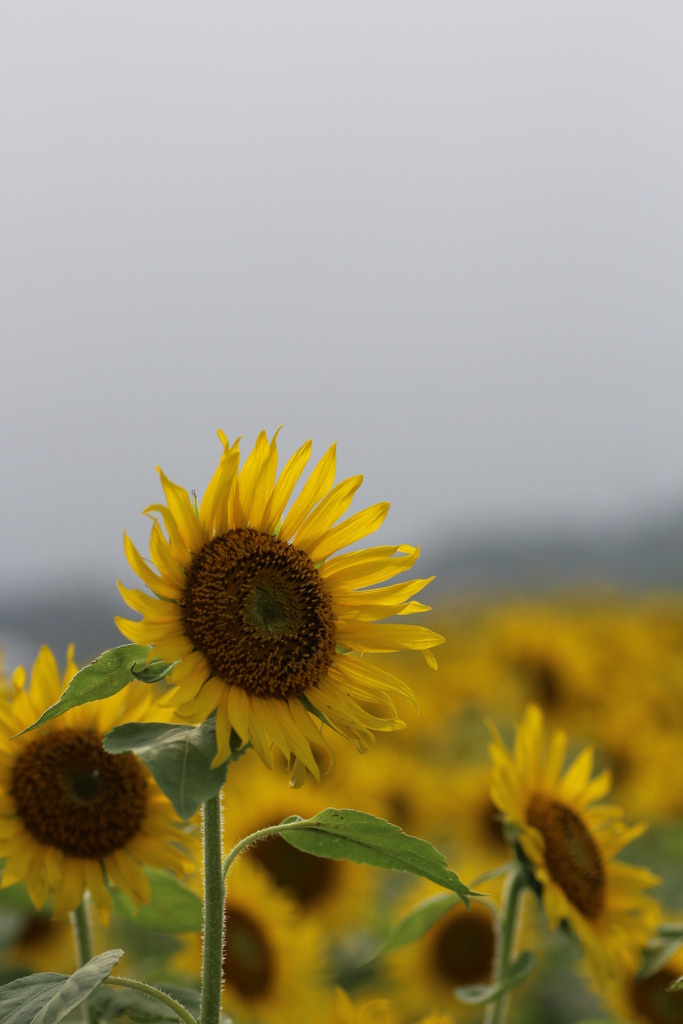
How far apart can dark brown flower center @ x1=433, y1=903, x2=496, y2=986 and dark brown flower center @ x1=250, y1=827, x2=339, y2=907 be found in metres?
0.28

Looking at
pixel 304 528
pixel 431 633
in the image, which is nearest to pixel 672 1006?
pixel 431 633

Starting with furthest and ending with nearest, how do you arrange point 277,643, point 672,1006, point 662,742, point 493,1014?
point 662,742
point 672,1006
point 493,1014
point 277,643

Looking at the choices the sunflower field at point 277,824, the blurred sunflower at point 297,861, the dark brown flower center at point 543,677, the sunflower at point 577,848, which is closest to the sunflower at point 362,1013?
the sunflower field at point 277,824

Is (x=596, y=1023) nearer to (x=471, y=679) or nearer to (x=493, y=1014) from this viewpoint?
(x=493, y=1014)

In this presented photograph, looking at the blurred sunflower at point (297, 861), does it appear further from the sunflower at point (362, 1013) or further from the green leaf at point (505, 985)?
the sunflower at point (362, 1013)

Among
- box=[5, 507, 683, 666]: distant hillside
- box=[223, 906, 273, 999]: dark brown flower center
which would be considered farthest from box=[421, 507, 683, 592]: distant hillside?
box=[223, 906, 273, 999]: dark brown flower center

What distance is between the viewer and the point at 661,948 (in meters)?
1.46

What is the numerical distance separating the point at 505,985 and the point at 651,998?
72cm

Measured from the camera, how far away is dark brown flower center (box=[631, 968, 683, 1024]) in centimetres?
169

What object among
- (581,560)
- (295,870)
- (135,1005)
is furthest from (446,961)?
(581,560)

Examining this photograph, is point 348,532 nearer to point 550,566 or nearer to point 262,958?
point 262,958

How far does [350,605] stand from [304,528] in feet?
0.31

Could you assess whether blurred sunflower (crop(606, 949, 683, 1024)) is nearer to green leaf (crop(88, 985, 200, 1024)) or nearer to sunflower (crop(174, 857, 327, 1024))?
sunflower (crop(174, 857, 327, 1024))

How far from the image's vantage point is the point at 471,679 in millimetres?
3297
